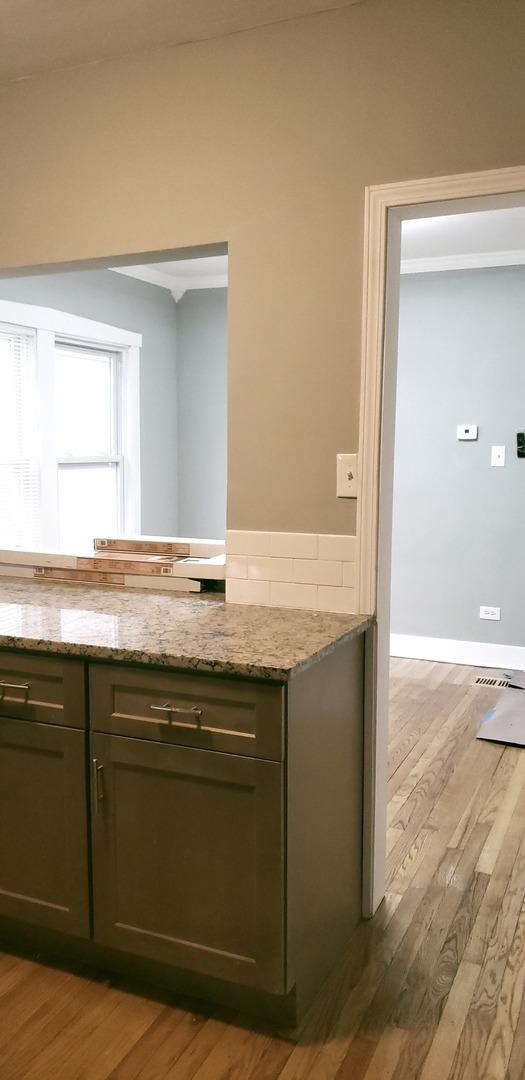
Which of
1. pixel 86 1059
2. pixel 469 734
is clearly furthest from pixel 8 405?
pixel 86 1059

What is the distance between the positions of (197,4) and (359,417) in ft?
3.70

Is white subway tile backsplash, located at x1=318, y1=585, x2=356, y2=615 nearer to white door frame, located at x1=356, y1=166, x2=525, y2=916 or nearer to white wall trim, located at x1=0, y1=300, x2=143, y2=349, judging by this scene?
white door frame, located at x1=356, y1=166, x2=525, y2=916

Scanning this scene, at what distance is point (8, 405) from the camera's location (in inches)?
169

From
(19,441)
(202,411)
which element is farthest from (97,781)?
(202,411)

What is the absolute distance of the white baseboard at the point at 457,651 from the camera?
16.8 ft

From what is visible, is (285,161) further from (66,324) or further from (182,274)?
(182,274)

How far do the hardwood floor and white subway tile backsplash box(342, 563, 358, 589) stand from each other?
37.6 inches

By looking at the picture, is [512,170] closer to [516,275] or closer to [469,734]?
[469,734]

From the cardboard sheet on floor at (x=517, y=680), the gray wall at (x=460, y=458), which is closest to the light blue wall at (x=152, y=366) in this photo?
the gray wall at (x=460, y=458)

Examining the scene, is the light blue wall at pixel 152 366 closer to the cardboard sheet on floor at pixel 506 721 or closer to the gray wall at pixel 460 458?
the gray wall at pixel 460 458

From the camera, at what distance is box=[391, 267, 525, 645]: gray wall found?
4980 mm

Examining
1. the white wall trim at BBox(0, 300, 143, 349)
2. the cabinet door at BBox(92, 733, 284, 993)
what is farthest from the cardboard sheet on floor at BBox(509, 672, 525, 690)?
the cabinet door at BBox(92, 733, 284, 993)

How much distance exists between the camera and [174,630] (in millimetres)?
2096

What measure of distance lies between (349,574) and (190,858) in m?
0.83
